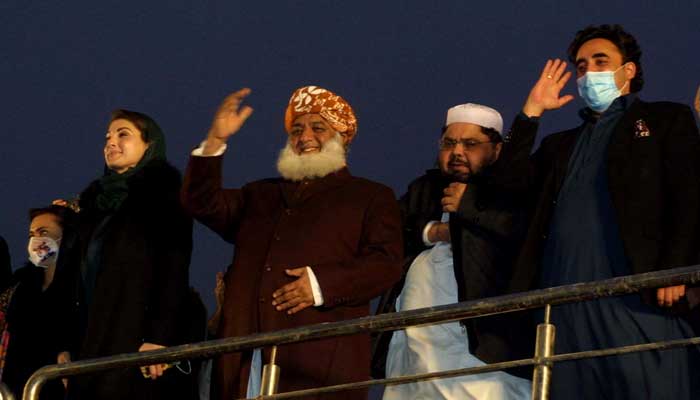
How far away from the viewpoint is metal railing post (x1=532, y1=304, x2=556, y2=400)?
409 cm

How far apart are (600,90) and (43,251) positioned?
12.2 ft

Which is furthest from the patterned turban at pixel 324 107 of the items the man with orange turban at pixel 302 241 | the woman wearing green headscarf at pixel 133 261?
the woman wearing green headscarf at pixel 133 261

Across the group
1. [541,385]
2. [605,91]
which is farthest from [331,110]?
[541,385]

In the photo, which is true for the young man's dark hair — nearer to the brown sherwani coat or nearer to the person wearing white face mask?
the brown sherwani coat

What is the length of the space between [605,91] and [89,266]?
104 inches

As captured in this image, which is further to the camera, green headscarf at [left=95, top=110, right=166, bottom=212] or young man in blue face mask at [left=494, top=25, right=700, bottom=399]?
green headscarf at [left=95, top=110, right=166, bottom=212]

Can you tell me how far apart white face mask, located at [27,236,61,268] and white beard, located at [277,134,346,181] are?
2239mm

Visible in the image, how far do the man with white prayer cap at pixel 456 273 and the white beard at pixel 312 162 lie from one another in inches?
21.1

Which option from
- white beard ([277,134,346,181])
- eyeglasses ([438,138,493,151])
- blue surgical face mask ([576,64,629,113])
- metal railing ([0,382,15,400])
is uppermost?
blue surgical face mask ([576,64,629,113])

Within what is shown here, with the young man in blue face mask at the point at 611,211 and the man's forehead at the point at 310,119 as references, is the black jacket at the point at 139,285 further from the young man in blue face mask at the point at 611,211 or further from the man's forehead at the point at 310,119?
the young man in blue face mask at the point at 611,211

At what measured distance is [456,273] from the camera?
257 inches

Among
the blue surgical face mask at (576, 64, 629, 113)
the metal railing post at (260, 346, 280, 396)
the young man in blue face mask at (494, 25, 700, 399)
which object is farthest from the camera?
the blue surgical face mask at (576, 64, 629, 113)

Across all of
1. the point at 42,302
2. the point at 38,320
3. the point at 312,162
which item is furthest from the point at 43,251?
the point at 312,162

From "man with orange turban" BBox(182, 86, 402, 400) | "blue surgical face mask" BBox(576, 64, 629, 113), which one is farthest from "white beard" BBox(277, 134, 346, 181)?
"blue surgical face mask" BBox(576, 64, 629, 113)
